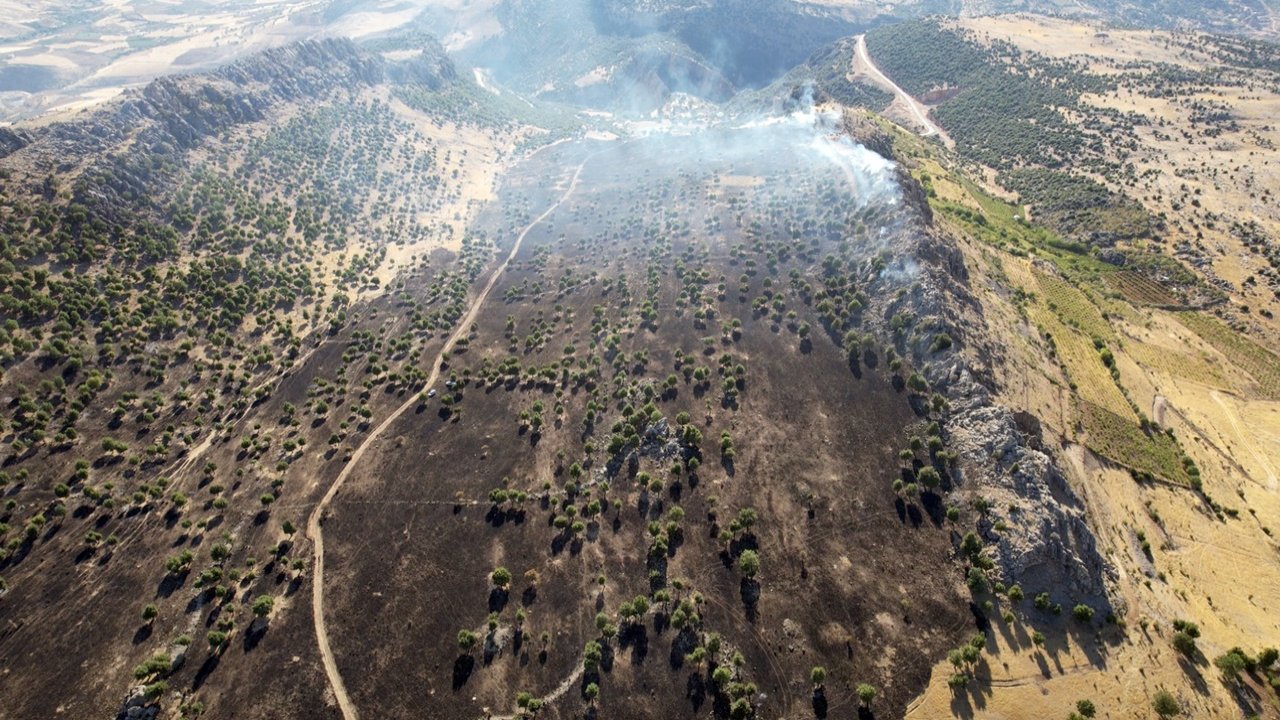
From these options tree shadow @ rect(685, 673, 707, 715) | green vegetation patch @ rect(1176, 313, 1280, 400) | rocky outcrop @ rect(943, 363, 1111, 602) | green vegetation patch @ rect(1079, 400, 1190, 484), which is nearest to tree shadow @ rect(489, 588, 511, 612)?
tree shadow @ rect(685, 673, 707, 715)

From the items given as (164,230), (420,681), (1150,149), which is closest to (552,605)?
(420,681)

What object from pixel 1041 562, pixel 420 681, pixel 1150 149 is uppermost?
pixel 1150 149

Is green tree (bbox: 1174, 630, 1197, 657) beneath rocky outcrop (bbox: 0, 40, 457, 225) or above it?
beneath

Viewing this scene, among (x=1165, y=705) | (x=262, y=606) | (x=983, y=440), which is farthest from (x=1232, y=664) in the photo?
(x=262, y=606)

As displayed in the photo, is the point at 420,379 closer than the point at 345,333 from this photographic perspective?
Yes

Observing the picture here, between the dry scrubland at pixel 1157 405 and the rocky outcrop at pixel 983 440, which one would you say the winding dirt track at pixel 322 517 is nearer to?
the dry scrubland at pixel 1157 405

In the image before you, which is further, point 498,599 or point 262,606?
point 498,599

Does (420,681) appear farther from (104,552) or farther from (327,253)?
(327,253)

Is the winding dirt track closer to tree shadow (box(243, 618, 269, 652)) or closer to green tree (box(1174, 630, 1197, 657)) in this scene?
tree shadow (box(243, 618, 269, 652))

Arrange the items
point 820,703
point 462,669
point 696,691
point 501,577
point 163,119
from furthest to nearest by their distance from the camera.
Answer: point 163,119
point 501,577
point 462,669
point 696,691
point 820,703

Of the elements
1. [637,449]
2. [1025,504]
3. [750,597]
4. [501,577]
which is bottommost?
[750,597]

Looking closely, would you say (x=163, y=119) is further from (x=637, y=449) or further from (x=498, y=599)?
(x=498, y=599)
